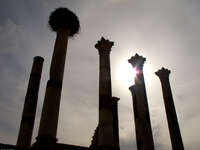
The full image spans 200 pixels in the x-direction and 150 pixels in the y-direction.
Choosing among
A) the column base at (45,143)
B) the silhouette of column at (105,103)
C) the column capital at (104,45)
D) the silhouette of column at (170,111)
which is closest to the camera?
the column base at (45,143)

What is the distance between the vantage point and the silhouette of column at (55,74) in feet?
40.7

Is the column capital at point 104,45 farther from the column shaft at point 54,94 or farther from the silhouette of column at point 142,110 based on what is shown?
the column shaft at point 54,94

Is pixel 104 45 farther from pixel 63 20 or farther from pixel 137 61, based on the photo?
pixel 63 20

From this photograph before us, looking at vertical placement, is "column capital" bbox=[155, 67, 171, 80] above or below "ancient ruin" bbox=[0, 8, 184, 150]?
A: above

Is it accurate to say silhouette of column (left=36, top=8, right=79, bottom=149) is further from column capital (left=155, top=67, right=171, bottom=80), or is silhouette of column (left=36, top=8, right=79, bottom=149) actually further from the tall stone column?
column capital (left=155, top=67, right=171, bottom=80)

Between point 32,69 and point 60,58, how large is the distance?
797 cm

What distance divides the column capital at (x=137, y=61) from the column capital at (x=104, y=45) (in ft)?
11.6

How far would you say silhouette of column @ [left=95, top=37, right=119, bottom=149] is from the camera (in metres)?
15.3

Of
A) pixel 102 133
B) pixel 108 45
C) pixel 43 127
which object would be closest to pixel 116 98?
pixel 108 45

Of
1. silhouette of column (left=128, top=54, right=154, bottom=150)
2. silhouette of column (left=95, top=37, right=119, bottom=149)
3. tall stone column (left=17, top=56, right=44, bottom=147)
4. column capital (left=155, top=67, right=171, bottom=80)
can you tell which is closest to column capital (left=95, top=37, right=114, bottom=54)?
silhouette of column (left=95, top=37, right=119, bottom=149)

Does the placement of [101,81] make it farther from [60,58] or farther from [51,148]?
[51,148]

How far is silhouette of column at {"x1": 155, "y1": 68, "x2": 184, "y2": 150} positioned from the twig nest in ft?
42.5

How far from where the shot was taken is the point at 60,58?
15273 millimetres

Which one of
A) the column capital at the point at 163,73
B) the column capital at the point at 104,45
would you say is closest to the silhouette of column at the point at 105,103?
the column capital at the point at 104,45
